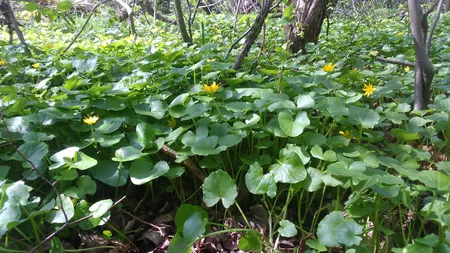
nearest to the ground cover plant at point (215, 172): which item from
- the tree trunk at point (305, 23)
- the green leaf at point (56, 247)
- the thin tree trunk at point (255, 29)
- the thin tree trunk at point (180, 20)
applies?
the green leaf at point (56, 247)

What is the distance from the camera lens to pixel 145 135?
111 cm

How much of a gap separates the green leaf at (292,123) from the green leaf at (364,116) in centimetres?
19

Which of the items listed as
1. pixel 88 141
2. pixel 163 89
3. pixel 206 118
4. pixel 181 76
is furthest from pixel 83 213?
pixel 181 76

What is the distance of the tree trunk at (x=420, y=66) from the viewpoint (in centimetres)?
151

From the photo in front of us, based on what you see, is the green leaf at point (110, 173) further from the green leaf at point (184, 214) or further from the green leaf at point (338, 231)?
the green leaf at point (338, 231)

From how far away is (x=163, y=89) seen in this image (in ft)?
4.91

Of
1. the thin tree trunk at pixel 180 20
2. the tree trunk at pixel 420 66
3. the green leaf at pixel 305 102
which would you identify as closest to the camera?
the green leaf at pixel 305 102

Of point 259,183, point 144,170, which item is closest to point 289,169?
point 259,183

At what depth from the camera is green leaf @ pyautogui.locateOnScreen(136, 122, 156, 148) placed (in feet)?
3.61

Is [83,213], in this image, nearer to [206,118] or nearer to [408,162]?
[206,118]

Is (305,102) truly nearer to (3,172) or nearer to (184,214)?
(184,214)

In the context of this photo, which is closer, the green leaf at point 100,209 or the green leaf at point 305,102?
the green leaf at point 100,209

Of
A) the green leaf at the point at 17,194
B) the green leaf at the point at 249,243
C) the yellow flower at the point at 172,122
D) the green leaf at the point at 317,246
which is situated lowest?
the green leaf at the point at 249,243

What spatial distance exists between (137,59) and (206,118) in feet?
3.20
